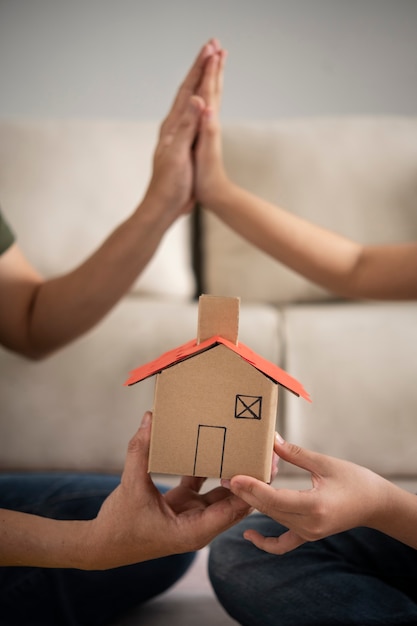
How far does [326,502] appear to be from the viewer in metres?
0.58

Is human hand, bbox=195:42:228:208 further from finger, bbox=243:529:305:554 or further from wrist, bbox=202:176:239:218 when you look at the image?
finger, bbox=243:529:305:554

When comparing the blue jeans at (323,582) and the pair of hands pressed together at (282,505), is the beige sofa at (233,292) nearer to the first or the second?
the blue jeans at (323,582)

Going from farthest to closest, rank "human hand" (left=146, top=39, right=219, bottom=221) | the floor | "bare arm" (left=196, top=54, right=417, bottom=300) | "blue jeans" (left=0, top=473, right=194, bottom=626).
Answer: "human hand" (left=146, top=39, right=219, bottom=221) < "bare arm" (left=196, top=54, right=417, bottom=300) < the floor < "blue jeans" (left=0, top=473, right=194, bottom=626)

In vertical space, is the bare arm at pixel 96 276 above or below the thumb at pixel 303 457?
above

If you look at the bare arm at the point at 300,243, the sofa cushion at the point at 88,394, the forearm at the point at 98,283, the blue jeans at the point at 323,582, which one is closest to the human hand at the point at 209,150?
the bare arm at the point at 300,243

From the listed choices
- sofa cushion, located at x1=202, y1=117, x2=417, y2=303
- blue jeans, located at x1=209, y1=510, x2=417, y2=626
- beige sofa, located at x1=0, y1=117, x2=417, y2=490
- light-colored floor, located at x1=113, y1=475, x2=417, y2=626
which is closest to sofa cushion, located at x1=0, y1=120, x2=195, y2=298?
beige sofa, located at x1=0, y1=117, x2=417, y2=490

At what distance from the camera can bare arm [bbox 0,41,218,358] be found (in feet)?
3.63

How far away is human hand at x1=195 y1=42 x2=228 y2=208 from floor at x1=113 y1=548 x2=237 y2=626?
2.09 ft

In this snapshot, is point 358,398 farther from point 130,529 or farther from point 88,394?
point 130,529

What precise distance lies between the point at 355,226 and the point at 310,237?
0.60 metres

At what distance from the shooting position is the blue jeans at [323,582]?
0.77m

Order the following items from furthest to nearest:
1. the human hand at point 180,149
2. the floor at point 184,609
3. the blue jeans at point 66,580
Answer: the human hand at point 180,149 < the floor at point 184,609 < the blue jeans at point 66,580

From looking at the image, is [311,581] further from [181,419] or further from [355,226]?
[355,226]

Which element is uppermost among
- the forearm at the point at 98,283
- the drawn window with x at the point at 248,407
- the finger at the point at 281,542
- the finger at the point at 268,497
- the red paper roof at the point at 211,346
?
the forearm at the point at 98,283
